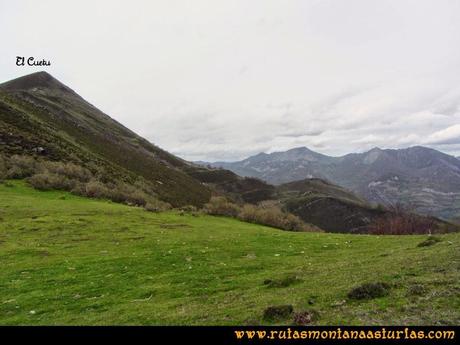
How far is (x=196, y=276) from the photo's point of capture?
2395cm

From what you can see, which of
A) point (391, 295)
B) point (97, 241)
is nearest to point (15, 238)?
point (97, 241)

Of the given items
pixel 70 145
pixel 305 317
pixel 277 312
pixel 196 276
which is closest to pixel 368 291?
pixel 305 317

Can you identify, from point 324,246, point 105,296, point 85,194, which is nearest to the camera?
point 105,296

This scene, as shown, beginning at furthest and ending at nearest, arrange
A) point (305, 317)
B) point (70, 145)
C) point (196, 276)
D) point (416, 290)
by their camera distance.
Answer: point (70, 145), point (196, 276), point (416, 290), point (305, 317)

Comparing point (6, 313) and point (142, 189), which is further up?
point (142, 189)

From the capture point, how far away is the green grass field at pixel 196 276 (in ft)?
45.8

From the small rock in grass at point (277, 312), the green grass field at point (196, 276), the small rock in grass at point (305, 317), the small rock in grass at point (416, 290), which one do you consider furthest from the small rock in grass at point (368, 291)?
the small rock in grass at point (277, 312)

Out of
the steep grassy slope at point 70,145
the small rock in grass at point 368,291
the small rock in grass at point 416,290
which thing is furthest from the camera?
the steep grassy slope at point 70,145

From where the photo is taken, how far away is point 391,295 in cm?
1418

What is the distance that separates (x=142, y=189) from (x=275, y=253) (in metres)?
58.9

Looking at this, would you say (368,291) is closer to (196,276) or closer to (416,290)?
(416,290)

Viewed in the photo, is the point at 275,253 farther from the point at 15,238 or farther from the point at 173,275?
the point at 15,238

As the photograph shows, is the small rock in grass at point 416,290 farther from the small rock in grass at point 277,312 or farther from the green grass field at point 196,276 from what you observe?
the small rock in grass at point 277,312

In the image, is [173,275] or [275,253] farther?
[275,253]
